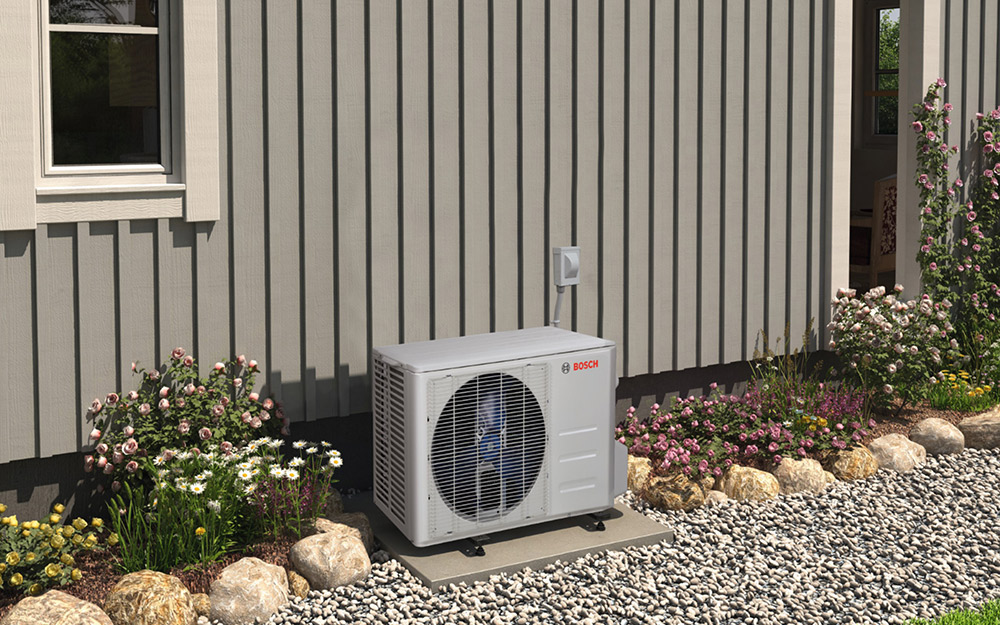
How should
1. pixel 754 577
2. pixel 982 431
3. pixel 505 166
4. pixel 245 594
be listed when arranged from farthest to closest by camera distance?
pixel 982 431
pixel 505 166
pixel 754 577
pixel 245 594

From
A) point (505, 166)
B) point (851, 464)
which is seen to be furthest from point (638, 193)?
point (851, 464)

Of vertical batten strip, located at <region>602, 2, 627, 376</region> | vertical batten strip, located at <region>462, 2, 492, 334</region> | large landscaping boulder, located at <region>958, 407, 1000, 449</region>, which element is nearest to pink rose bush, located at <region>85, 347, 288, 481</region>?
vertical batten strip, located at <region>462, 2, 492, 334</region>

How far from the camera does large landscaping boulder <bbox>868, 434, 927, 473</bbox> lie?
5859 mm

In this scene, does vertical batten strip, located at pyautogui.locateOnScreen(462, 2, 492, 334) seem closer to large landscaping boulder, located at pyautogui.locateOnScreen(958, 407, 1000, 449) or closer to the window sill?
the window sill

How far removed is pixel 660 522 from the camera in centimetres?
509

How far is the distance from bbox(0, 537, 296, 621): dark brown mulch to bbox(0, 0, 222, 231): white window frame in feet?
4.34

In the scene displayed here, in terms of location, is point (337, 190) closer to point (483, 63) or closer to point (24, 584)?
point (483, 63)

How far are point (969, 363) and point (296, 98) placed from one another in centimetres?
451

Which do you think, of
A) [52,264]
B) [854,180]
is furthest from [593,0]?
[854,180]

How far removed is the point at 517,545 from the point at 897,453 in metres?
2.29

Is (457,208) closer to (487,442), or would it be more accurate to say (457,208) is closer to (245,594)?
(487,442)

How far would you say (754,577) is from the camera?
4.53 metres

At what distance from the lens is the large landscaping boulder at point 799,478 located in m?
5.55

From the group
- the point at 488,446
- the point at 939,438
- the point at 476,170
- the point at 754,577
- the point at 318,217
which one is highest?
the point at 476,170
